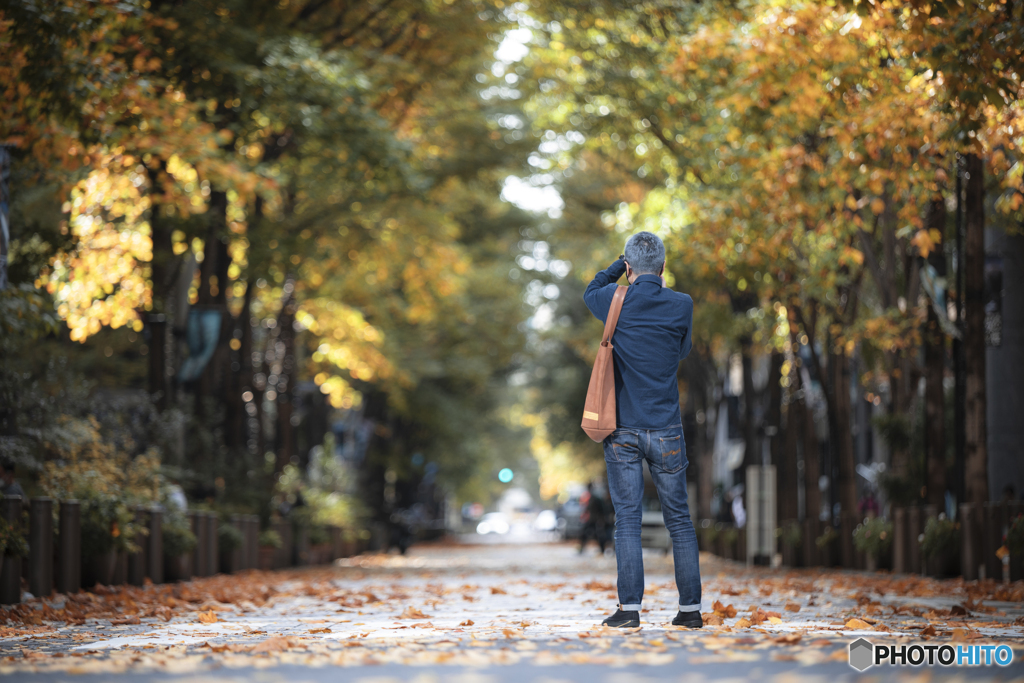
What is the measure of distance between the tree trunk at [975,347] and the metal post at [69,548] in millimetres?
9475

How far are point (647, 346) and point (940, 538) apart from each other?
8027 millimetres

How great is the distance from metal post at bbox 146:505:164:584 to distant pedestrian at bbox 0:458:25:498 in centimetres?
187

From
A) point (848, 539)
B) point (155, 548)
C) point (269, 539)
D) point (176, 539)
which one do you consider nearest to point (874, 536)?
point (848, 539)

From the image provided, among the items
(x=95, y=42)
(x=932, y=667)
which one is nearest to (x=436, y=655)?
(x=932, y=667)

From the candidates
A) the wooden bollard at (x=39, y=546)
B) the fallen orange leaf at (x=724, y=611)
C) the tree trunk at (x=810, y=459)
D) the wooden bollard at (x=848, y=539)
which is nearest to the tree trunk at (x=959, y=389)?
the wooden bollard at (x=848, y=539)

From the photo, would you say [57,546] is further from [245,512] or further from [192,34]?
[245,512]

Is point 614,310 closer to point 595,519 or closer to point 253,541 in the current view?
point 253,541

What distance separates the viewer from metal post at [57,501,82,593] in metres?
11.1

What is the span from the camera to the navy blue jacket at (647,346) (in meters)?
7.15

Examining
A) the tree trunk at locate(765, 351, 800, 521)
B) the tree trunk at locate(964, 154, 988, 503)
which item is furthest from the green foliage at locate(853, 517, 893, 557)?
the tree trunk at locate(765, 351, 800, 521)

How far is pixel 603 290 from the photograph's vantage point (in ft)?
24.1

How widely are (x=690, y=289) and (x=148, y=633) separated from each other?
19330 millimetres

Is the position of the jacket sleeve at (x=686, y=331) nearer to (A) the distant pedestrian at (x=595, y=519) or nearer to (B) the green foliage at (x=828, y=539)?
(B) the green foliage at (x=828, y=539)

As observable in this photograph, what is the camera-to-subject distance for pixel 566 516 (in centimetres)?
6512
